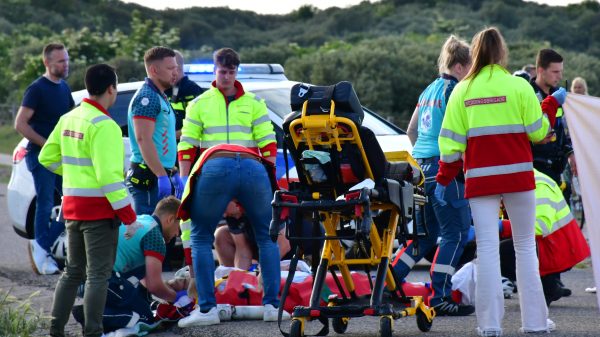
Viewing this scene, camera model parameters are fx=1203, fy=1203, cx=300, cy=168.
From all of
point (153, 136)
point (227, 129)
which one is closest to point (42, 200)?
point (153, 136)

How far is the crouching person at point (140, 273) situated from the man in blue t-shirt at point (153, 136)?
2.75 feet

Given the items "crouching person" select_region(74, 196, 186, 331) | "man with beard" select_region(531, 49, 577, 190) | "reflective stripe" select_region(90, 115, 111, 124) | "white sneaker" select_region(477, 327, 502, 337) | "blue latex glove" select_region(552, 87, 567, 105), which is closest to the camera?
"white sneaker" select_region(477, 327, 502, 337)

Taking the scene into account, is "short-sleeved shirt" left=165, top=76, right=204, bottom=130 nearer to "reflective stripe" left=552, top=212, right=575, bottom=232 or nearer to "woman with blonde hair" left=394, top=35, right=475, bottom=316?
"woman with blonde hair" left=394, top=35, right=475, bottom=316

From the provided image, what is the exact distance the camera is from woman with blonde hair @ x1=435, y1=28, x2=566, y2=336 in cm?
744

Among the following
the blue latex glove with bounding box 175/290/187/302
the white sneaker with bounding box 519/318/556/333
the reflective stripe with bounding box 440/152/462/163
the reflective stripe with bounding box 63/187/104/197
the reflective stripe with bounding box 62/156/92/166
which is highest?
the reflective stripe with bounding box 440/152/462/163

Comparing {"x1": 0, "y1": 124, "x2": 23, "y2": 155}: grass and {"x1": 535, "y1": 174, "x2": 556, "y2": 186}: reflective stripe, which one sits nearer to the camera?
{"x1": 535, "y1": 174, "x2": 556, "y2": 186}: reflective stripe

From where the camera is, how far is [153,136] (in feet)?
31.1

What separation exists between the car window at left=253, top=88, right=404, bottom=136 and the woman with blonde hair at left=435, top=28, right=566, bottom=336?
3852mm

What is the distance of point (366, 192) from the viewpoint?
7.14 m

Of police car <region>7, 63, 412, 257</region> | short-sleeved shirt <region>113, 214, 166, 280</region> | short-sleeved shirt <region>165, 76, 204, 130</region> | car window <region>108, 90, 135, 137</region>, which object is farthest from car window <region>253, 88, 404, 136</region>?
short-sleeved shirt <region>113, 214, 166, 280</region>

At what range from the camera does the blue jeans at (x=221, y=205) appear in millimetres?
8219

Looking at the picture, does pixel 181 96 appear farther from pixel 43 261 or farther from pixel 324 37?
pixel 324 37

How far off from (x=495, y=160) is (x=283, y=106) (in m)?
4.25

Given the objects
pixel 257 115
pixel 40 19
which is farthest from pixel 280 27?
pixel 257 115
